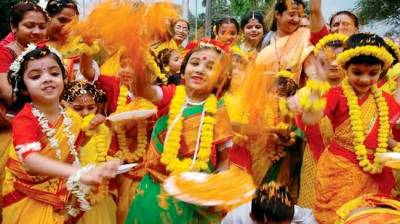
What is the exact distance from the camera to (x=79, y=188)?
3273 mm

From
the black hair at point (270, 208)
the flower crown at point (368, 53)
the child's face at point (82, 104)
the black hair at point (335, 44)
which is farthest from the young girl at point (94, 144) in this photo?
the black hair at point (335, 44)

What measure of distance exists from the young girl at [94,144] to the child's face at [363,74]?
5.36 feet

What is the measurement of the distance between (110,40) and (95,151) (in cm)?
94

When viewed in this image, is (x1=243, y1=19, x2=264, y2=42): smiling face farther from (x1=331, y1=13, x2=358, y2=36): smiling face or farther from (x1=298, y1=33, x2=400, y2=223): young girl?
(x1=298, y1=33, x2=400, y2=223): young girl

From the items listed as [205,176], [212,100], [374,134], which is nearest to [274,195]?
[205,176]

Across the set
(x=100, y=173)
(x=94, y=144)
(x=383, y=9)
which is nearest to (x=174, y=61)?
(x=94, y=144)

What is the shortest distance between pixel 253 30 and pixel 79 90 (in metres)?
2.36

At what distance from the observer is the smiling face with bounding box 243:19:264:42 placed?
20.1 feet

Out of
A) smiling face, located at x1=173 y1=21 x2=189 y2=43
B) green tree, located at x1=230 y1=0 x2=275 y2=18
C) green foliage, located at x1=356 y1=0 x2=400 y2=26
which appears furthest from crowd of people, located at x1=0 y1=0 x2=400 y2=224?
green foliage, located at x1=356 y1=0 x2=400 y2=26

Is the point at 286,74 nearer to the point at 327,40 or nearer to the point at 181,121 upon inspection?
the point at 327,40

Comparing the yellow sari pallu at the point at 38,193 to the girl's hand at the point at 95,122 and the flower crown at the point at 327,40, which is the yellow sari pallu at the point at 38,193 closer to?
the girl's hand at the point at 95,122

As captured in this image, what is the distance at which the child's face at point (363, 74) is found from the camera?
389cm

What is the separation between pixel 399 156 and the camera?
3439 millimetres

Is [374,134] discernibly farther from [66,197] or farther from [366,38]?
[66,197]
